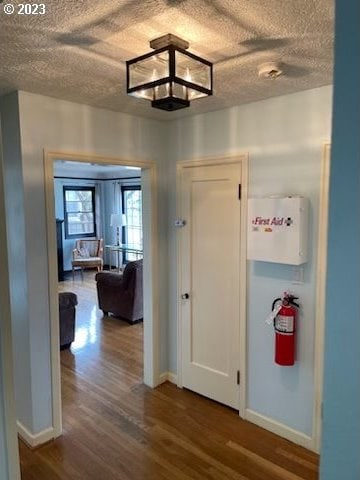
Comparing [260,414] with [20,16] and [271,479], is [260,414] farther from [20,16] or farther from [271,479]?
[20,16]

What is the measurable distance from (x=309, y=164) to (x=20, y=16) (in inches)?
77.0

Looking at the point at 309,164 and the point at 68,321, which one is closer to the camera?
the point at 309,164

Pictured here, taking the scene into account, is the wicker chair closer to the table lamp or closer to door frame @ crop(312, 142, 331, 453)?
the table lamp

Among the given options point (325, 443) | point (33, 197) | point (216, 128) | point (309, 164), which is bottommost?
point (325, 443)

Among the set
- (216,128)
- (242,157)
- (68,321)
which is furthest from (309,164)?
(68,321)

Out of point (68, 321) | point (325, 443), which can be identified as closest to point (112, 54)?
point (325, 443)

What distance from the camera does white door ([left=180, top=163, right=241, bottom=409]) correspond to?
10.3ft

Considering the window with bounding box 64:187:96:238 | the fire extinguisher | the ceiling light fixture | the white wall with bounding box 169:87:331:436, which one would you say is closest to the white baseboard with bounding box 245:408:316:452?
the white wall with bounding box 169:87:331:436

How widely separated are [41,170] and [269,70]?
1.68 m

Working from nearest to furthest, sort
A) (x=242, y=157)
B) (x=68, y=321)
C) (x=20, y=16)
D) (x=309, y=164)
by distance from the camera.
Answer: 1. (x=20, y=16)
2. (x=309, y=164)
3. (x=242, y=157)
4. (x=68, y=321)

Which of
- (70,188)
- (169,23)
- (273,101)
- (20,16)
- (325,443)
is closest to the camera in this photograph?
(325,443)

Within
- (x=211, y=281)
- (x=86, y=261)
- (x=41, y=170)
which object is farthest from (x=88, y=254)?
(x=41, y=170)

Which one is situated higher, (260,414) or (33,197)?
(33,197)

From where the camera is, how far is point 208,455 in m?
2.66
